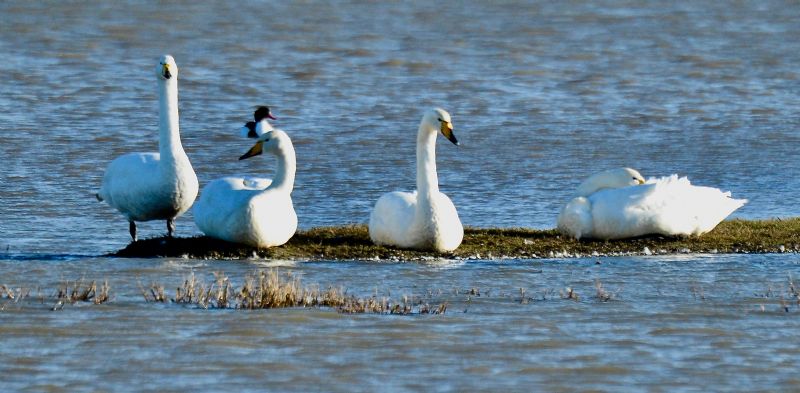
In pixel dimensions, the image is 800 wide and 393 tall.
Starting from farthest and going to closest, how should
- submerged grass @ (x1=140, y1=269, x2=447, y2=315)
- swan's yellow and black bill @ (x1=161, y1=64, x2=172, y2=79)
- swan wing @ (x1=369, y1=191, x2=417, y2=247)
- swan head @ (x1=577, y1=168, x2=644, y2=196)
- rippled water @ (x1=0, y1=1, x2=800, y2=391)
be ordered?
swan head @ (x1=577, y1=168, x2=644, y2=196) < swan's yellow and black bill @ (x1=161, y1=64, x2=172, y2=79) < swan wing @ (x1=369, y1=191, x2=417, y2=247) < submerged grass @ (x1=140, y1=269, x2=447, y2=315) < rippled water @ (x1=0, y1=1, x2=800, y2=391)

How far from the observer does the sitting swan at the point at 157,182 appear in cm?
1084

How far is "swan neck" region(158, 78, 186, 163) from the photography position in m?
11.0

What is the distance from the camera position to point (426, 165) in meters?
10.9

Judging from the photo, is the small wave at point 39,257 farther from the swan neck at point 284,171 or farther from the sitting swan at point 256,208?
the swan neck at point 284,171

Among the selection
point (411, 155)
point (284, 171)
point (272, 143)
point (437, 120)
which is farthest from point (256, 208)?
Result: point (411, 155)

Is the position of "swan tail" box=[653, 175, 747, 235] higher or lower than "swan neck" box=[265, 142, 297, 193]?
lower

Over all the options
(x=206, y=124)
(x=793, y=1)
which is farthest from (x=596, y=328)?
(x=793, y=1)

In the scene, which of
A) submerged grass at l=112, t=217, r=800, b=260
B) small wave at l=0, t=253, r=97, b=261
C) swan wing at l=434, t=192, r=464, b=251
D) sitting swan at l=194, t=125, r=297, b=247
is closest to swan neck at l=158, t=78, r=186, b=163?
sitting swan at l=194, t=125, r=297, b=247

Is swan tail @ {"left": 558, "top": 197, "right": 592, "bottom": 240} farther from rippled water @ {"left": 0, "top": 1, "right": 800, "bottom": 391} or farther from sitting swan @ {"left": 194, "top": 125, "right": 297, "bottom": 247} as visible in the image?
sitting swan @ {"left": 194, "top": 125, "right": 297, "bottom": 247}

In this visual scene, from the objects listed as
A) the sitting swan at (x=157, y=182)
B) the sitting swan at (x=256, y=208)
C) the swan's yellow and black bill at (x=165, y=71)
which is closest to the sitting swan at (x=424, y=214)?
the sitting swan at (x=256, y=208)

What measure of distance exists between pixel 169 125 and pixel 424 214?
195 centimetres

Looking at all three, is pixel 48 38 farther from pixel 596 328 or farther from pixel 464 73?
pixel 596 328

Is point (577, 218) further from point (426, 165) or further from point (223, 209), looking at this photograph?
point (223, 209)

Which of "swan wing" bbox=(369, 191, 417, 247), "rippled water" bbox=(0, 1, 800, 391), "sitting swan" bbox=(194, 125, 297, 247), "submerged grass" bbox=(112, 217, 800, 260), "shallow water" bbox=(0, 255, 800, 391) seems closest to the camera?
"shallow water" bbox=(0, 255, 800, 391)
